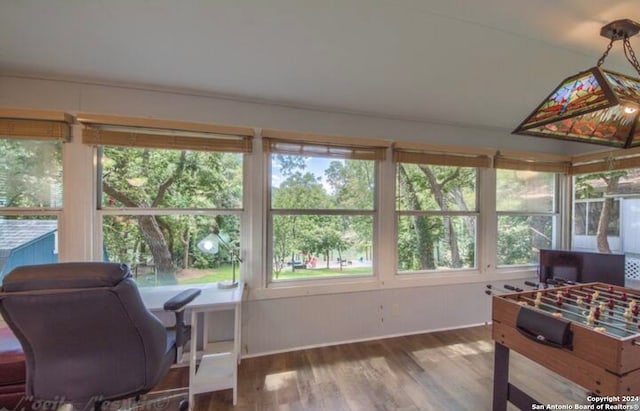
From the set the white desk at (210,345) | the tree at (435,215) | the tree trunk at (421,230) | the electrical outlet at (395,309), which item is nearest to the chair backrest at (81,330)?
the white desk at (210,345)

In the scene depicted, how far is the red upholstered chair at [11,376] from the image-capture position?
1.60 metres

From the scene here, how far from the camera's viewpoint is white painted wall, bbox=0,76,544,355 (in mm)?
2102

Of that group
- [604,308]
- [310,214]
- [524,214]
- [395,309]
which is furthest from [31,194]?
[524,214]

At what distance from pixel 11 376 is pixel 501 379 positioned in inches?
119

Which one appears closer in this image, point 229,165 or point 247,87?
point 247,87

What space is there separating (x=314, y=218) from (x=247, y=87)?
1350 millimetres

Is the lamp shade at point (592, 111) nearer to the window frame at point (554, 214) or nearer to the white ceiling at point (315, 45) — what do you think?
the white ceiling at point (315, 45)

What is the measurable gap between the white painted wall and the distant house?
4.7 inches

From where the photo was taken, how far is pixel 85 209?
6.97 feet

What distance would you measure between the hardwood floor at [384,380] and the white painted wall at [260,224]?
0.68ft

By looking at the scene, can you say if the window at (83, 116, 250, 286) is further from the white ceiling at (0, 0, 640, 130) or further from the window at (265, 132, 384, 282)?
the white ceiling at (0, 0, 640, 130)

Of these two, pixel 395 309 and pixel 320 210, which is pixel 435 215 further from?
pixel 320 210

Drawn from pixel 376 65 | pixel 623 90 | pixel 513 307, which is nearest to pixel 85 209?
pixel 376 65

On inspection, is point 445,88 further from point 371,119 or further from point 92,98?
point 92,98
